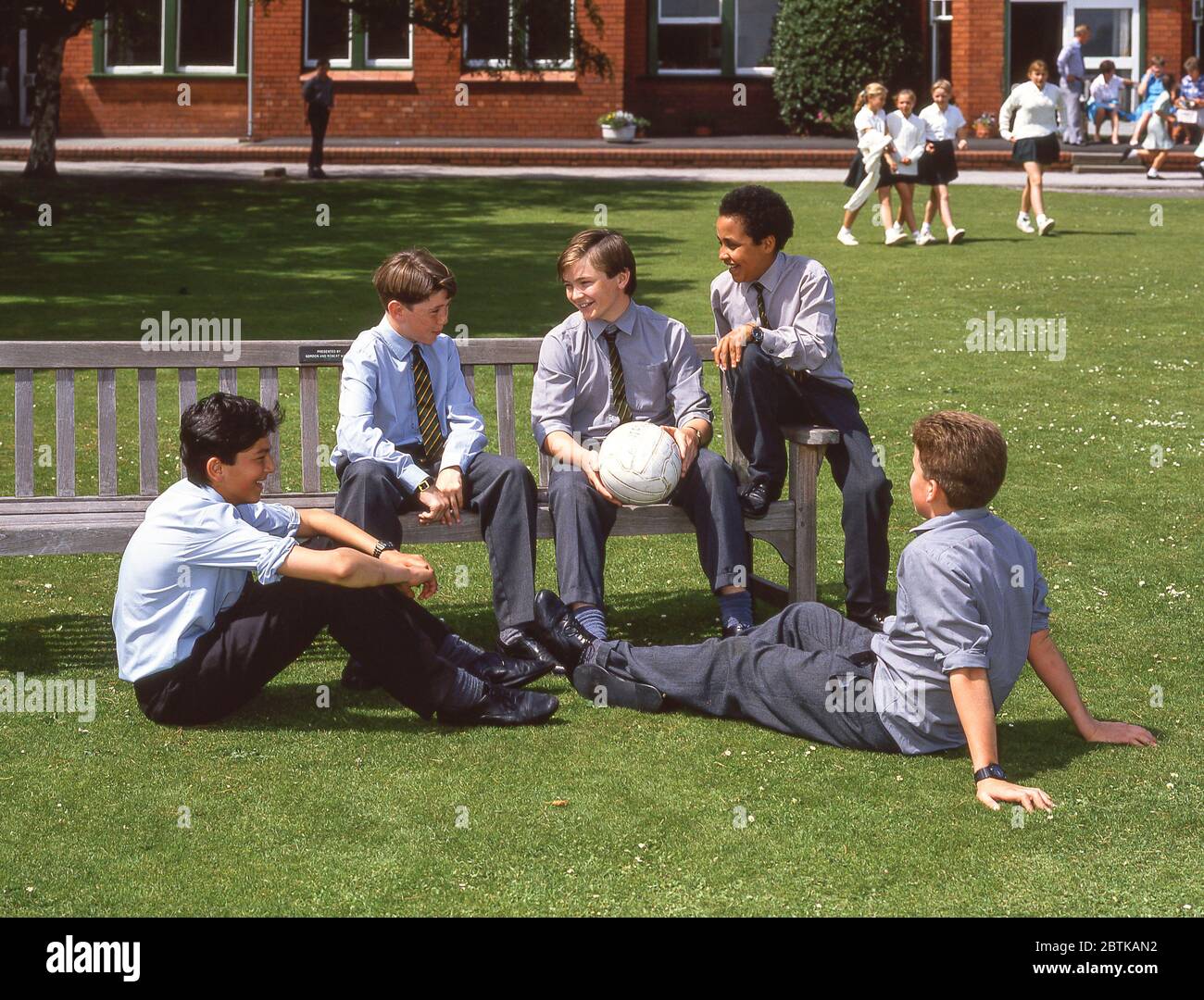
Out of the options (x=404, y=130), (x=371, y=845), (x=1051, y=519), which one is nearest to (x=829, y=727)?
(x=371, y=845)

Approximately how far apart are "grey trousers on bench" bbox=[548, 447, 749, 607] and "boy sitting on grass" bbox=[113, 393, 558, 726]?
736mm

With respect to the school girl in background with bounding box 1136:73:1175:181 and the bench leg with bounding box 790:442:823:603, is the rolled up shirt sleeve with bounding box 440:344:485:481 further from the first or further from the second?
the school girl in background with bounding box 1136:73:1175:181

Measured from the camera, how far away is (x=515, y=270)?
17172mm

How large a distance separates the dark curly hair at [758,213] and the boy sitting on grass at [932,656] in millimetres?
1618

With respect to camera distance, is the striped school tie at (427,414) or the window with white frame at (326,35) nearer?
the striped school tie at (427,414)

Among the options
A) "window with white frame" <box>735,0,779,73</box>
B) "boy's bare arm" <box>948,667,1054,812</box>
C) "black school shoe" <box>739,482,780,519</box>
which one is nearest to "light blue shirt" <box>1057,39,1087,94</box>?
"window with white frame" <box>735,0,779,73</box>

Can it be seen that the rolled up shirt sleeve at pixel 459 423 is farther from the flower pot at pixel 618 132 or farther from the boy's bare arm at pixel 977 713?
the flower pot at pixel 618 132

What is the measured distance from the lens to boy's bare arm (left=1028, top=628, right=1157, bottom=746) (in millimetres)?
5281

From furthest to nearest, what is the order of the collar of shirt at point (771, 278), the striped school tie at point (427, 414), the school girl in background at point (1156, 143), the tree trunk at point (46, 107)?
the school girl in background at point (1156, 143)
the tree trunk at point (46, 107)
the collar of shirt at point (771, 278)
the striped school tie at point (427, 414)

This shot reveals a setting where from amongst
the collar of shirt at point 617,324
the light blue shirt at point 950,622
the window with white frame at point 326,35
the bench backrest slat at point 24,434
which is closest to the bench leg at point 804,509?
the collar of shirt at point 617,324

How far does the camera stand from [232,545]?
5.30 m

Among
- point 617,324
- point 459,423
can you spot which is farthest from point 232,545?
point 617,324

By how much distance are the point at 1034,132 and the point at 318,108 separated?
11659mm

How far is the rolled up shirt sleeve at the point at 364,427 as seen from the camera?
618cm
